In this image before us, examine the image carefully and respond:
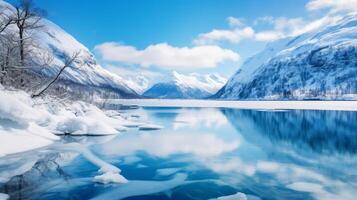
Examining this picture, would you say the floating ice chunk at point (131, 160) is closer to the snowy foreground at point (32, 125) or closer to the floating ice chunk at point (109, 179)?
the floating ice chunk at point (109, 179)

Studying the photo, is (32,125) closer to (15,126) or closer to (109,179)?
(15,126)

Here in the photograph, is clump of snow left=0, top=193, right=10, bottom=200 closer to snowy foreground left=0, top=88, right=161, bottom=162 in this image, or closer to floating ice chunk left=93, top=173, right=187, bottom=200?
floating ice chunk left=93, top=173, right=187, bottom=200

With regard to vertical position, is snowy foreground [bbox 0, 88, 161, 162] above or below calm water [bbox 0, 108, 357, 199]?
above

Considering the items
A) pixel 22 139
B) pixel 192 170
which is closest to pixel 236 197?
pixel 192 170

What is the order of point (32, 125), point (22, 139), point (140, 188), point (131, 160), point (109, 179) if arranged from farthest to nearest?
point (32, 125) → point (22, 139) → point (131, 160) → point (109, 179) → point (140, 188)

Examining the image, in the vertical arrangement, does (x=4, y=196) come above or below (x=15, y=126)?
below

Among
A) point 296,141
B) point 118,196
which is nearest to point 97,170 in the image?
point 118,196

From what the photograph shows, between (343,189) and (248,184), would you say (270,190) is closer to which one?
(248,184)

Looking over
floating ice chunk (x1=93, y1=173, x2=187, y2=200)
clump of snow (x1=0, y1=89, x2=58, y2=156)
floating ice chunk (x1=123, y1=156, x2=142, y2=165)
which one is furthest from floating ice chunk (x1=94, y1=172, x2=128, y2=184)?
clump of snow (x1=0, y1=89, x2=58, y2=156)

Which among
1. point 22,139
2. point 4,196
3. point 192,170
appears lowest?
point 192,170

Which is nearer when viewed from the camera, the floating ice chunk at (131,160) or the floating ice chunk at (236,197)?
the floating ice chunk at (236,197)

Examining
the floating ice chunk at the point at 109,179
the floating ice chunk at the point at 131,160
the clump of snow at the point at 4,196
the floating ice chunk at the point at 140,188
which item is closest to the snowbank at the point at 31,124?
the floating ice chunk at the point at 131,160

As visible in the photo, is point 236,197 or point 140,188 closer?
point 236,197

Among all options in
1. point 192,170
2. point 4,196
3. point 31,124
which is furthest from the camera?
point 31,124
